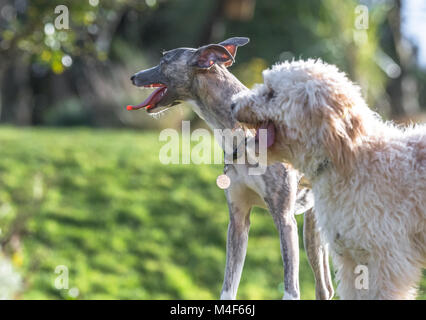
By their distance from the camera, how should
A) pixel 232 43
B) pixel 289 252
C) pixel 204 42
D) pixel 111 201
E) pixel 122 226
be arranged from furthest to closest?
pixel 204 42, pixel 111 201, pixel 122 226, pixel 232 43, pixel 289 252

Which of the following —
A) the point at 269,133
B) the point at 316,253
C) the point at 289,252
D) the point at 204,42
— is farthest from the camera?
the point at 204,42

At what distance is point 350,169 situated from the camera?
11.7 feet

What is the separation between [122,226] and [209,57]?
25.0 feet

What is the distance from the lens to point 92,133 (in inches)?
612

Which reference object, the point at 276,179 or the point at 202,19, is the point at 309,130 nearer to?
the point at 276,179

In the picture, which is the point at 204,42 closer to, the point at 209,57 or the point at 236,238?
the point at 209,57

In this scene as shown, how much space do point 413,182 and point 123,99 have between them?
52.4 ft

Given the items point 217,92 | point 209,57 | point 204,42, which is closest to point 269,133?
point 217,92

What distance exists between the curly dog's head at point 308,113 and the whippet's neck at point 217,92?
52 cm

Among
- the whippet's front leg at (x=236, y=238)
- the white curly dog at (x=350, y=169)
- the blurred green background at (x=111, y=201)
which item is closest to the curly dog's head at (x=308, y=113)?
the white curly dog at (x=350, y=169)

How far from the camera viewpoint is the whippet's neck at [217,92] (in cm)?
420

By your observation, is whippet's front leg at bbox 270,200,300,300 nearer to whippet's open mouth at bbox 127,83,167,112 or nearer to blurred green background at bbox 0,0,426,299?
whippet's open mouth at bbox 127,83,167,112

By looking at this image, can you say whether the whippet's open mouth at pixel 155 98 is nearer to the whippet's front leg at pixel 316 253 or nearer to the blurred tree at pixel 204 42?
the whippet's front leg at pixel 316 253

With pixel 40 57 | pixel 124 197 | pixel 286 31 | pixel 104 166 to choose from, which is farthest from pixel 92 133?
pixel 286 31
